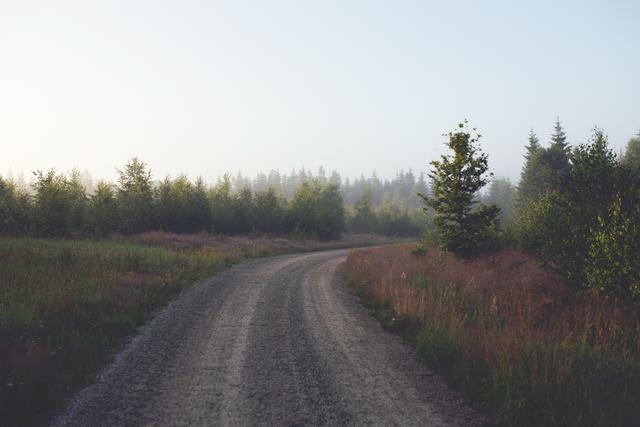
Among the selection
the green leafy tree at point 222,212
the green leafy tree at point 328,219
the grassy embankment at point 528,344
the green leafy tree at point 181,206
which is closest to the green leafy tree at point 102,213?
the green leafy tree at point 181,206

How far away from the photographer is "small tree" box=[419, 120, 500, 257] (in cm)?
1727

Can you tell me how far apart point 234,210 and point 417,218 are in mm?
50506

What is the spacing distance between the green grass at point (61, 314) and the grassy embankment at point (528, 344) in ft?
21.1

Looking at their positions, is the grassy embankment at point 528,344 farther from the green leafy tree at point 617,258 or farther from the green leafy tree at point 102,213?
the green leafy tree at point 102,213

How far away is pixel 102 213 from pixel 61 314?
81.8 feet

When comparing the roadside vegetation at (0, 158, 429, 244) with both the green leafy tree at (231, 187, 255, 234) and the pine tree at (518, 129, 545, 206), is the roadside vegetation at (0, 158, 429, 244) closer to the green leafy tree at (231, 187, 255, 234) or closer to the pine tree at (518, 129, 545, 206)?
the green leafy tree at (231, 187, 255, 234)

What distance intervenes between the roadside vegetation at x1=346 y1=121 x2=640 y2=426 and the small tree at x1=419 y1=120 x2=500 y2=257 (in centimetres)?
5

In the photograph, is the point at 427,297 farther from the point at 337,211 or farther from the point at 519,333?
the point at 337,211

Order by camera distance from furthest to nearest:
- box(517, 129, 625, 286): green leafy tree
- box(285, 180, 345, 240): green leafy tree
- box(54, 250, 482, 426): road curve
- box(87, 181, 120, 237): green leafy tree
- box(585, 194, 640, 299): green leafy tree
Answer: box(285, 180, 345, 240): green leafy tree, box(87, 181, 120, 237): green leafy tree, box(517, 129, 625, 286): green leafy tree, box(585, 194, 640, 299): green leafy tree, box(54, 250, 482, 426): road curve

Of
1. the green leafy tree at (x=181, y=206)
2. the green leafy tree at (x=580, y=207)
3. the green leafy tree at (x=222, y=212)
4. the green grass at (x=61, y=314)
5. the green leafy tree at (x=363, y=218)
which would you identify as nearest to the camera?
the green grass at (x=61, y=314)

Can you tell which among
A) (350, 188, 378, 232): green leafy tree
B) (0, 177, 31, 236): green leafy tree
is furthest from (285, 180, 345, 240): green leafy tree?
(0, 177, 31, 236): green leafy tree

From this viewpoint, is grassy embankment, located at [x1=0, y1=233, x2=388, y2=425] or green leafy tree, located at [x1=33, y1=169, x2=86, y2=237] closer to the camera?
grassy embankment, located at [x1=0, y1=233, x2=388, y2=425]

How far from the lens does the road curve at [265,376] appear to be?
5.05m

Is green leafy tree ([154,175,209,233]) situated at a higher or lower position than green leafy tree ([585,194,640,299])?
higher
